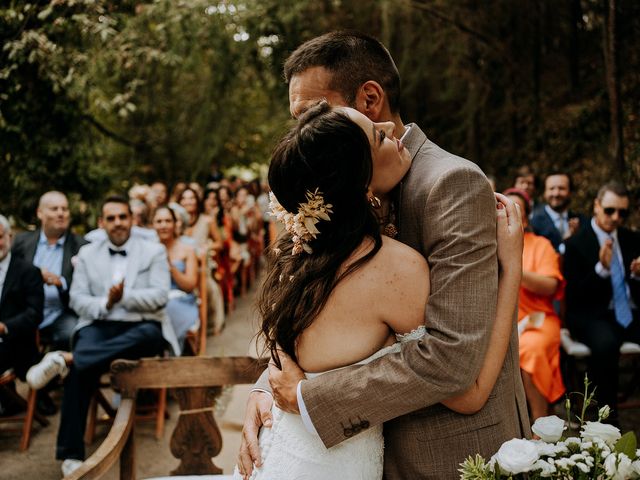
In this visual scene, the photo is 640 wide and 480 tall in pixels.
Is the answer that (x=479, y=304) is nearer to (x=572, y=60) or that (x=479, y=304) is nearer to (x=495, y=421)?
(x=495, y=421)

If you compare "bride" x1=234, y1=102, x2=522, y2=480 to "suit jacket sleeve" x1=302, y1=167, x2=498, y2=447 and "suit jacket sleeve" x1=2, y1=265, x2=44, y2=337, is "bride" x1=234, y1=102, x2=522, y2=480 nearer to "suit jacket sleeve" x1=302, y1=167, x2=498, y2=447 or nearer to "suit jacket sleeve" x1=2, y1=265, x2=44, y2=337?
"suit jacket sleeve" x1=302, y1=167, x2=498, y2=447

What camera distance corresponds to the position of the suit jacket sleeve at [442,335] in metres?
1.40

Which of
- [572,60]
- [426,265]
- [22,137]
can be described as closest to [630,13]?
[572,60]

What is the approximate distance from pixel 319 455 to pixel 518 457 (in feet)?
1.60

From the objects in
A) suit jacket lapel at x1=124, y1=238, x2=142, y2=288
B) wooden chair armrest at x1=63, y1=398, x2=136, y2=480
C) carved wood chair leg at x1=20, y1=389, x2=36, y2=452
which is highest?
wooden chair armrest at x1=63, y1=398, x2=136, y2=480

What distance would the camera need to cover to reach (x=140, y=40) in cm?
730

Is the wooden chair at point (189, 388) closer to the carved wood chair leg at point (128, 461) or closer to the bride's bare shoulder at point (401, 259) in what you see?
the carved wood chair leg at point (128, 461)

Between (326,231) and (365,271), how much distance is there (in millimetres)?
130

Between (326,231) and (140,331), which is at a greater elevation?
(326,231)

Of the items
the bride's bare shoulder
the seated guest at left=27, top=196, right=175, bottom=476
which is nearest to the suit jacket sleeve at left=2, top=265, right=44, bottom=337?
the seated guest at left=27, top=196, right=175, bottom=476

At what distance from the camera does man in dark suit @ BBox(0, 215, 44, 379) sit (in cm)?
472

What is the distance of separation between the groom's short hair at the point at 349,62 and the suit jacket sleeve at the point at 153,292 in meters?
3.23

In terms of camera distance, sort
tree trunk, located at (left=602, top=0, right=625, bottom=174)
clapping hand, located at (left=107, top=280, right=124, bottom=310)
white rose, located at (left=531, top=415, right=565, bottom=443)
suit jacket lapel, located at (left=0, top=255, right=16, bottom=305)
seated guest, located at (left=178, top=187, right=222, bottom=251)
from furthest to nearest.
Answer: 1. seated guest, located at (left=178, top=187, right=222, bottom=251)
2. tree trunk, located at (left=602, top=0, right=625, bottom=174)
3. suit jacket lapel, located at (left=0, top=255, right=16, bottom=305)
4. clapping hand, located at (left=107, top=280, right=124, bottom=310)
5. white rose, located at (left=531, top=415, right=565, bottom=443)

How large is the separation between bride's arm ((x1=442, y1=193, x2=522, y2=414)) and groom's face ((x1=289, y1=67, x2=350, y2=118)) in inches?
21.1
